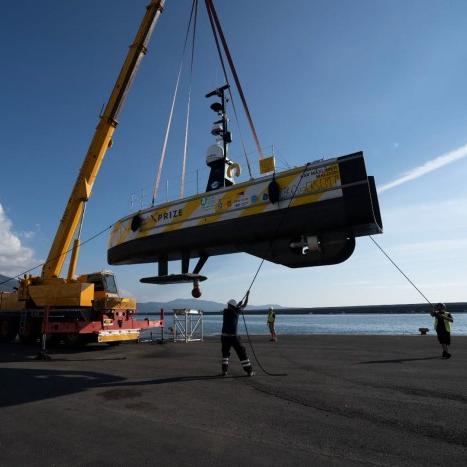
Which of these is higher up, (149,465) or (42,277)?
(42,277)

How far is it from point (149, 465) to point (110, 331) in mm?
10784

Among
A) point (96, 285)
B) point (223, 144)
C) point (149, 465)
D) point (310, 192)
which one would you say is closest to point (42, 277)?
point (96, 285)

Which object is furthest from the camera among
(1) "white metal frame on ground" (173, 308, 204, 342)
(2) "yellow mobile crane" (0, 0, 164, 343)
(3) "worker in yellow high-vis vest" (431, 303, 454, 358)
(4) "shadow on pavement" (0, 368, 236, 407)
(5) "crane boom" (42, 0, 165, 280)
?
(1) "white metal frame on ground" (173, 308, 204, 342)

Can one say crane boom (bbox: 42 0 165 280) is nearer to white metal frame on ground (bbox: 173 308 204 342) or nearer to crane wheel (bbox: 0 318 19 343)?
crane wheel (bbox: 0 318 19 343)

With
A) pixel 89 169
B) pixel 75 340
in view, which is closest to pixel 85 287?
pixel 75 340

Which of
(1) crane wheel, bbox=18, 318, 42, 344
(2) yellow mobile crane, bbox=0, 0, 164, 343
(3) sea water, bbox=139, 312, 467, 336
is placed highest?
(2) yellow mobile crane, bbox=0, 0, 164, 343

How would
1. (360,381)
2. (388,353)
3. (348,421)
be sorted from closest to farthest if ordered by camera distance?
(348,421) < (360,381) < (388,353)

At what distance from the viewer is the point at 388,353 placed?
10906 millimetres

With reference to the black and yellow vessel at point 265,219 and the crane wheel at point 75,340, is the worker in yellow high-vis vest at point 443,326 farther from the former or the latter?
the crane wheel at point 75,340

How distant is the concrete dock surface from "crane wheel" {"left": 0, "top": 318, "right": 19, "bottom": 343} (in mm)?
8574

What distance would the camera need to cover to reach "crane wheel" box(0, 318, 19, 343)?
1602cm

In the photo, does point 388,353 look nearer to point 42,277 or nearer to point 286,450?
point 286,450

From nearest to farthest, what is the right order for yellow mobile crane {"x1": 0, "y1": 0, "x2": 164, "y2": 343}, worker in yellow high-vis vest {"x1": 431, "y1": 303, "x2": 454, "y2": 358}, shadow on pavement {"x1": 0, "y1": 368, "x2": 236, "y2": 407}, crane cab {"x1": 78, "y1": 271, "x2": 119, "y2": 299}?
shadow on pavement {"x1": 0, "y1": 368, "x2": 236, "y2": 407} < worker in yellow high-vis vest {"x1": 431, "y1": 303, "x2": 454, "y2": 358} < yellow mobile crane {"x1": 0, "y1": 0, "x2": 164, "y2": 343} < crane cab {"x1": 78, "y1": 271, "x2": 119, "y2": 299}

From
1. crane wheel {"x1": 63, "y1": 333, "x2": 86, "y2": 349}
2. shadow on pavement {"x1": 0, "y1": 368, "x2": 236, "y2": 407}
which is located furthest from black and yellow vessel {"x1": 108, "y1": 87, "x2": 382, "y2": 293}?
crane wheel {"x1": 63, "y1": 333, "x2": 86, "y2": 349}
